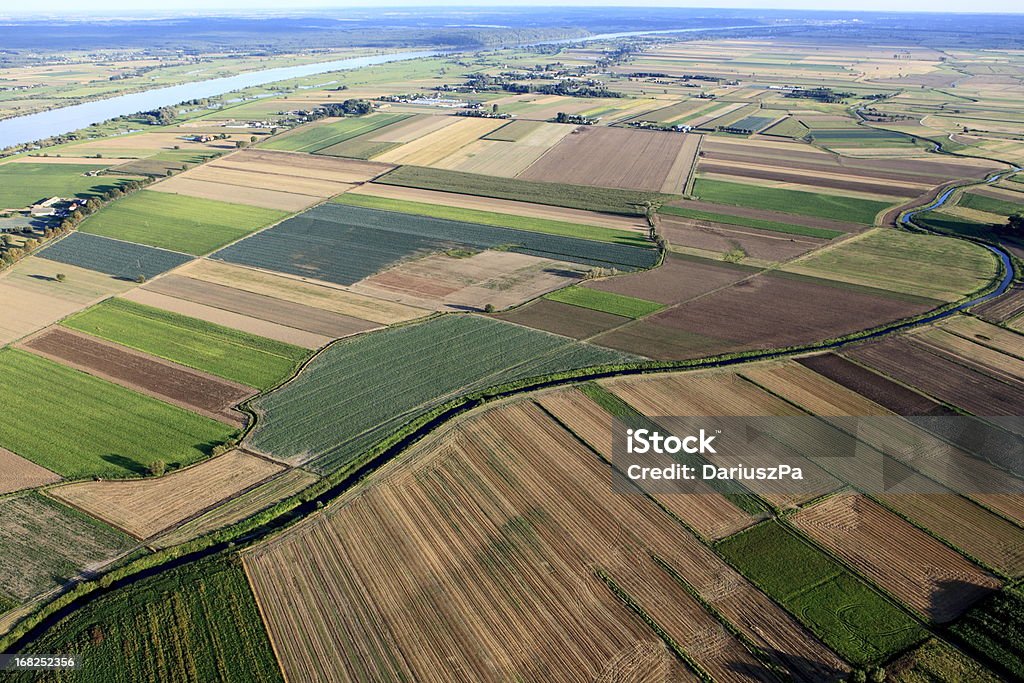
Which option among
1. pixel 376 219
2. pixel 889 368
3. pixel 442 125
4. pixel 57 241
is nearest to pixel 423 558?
pixel 889 368

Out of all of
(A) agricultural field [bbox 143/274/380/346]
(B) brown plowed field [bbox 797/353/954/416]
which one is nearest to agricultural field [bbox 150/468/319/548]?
(A) agricultural field [bbox 143/274/380/346]

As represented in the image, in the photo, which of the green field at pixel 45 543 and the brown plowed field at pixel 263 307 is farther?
the brown plowed field at pixel 263 307

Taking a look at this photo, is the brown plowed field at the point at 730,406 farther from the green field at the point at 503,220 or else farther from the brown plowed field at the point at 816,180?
the brown plowed field at the point at 816,180

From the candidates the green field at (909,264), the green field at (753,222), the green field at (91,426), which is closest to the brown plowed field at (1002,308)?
the green field at (909,264)

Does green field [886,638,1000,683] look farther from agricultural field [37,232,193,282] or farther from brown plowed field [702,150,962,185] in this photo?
brown plowed field [702,150,962,185]

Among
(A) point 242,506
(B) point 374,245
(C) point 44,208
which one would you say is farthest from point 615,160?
(A) point 242,506
